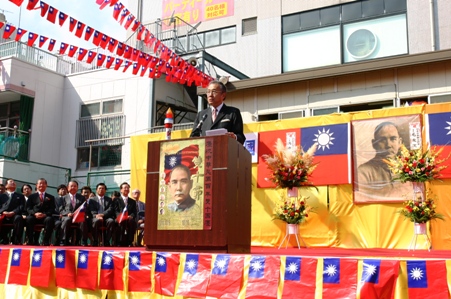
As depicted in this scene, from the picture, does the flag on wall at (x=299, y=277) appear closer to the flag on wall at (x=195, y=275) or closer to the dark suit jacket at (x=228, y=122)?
the flag on wall at (x=195, y=275)

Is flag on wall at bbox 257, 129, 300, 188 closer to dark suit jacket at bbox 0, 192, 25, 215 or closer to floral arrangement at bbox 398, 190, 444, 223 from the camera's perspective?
floral arrangement at bbox 398, 190, 444, 223

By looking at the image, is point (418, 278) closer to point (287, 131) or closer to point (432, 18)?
point (287, 131)

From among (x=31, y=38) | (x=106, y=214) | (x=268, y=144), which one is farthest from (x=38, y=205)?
(x=268, y=144)

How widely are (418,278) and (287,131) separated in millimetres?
5983

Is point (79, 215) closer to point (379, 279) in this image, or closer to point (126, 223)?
point (126, 223)

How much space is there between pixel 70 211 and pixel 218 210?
4.91 meters

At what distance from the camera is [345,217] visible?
8219mm

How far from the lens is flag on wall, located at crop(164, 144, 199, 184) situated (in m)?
3.64

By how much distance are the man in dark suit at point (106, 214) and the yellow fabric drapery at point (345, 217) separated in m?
2.60

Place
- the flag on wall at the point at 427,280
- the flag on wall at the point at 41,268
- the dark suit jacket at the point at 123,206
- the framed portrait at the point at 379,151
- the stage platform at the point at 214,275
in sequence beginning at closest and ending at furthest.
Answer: the flag on wall at the point at 427,280
the stage platform at the point at 214,275
the flag on wall at the point at 41,268
the framed portrait at the point at 379,151
the dark suit jacket at the point at 123,206

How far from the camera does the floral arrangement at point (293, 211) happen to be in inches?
308

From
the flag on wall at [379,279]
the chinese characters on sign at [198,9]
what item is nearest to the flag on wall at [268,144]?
the flag on wall at [379,279]

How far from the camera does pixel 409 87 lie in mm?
10289

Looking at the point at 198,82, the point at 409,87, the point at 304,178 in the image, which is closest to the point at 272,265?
the point at 304,178
